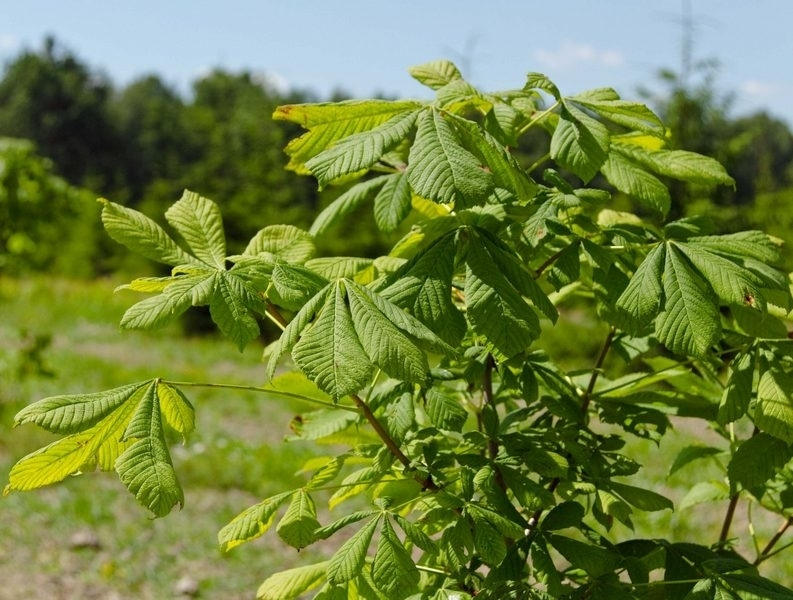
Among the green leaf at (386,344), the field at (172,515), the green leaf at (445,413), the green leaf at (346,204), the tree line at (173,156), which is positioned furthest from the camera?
the tree line at (173,156)

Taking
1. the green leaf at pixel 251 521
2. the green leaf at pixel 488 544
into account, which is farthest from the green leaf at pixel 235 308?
the green leaf at pixel 488 544

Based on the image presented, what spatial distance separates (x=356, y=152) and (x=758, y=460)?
27.1 inches

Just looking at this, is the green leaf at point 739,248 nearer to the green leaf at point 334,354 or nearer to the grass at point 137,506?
the green leaf at point 334,354

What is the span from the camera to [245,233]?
43.8 ft

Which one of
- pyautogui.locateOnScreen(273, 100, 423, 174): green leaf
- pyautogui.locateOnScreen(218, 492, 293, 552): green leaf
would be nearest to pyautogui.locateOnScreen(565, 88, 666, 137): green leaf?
pyautogui.locateOnScreen(273, 100, 423, 174): green leaf

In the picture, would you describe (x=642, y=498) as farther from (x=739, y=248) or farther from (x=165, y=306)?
(x=165, y=306)

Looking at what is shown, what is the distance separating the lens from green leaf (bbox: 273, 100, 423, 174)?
1010 millimetres

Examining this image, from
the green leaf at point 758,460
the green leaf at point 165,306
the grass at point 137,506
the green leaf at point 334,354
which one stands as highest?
the green leaf at point 165,306

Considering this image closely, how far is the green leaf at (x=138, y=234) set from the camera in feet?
3.67

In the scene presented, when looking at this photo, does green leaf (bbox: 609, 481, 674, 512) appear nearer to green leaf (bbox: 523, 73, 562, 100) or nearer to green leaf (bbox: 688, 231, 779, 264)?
green leaf (bbox: 688, 231, 779, 264)

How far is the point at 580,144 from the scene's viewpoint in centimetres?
108

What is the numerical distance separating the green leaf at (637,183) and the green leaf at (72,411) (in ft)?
2.21

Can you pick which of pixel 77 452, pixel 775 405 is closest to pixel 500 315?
pixel 775 405

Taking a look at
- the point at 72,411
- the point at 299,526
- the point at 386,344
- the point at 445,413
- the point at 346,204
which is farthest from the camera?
the point at 346,204
